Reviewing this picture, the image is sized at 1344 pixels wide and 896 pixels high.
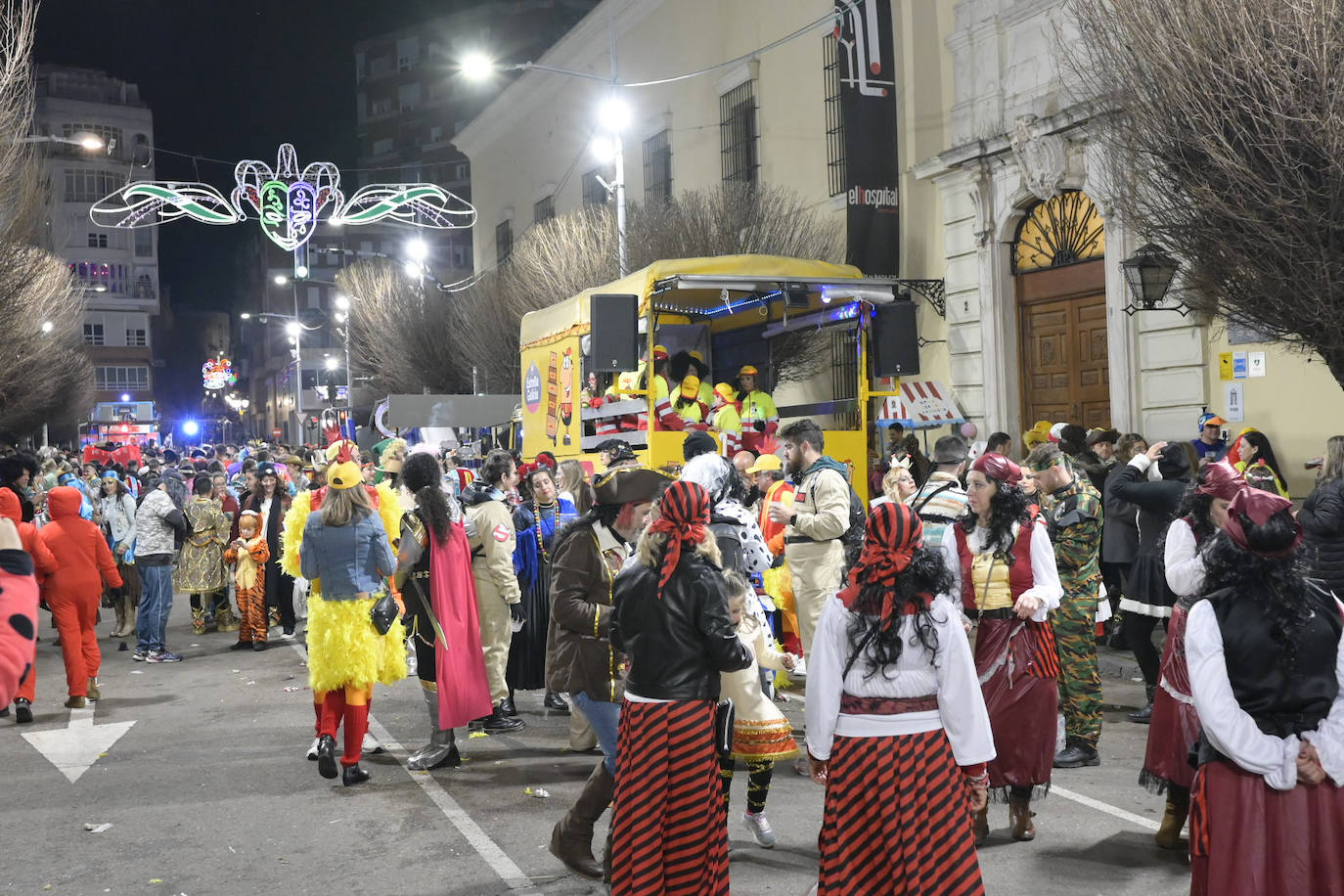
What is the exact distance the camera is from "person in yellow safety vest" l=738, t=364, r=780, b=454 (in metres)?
13.6

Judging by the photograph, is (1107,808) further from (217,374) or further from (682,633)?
(217,374)

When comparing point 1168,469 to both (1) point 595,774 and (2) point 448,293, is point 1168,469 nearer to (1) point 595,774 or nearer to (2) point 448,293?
(1) point 595,774

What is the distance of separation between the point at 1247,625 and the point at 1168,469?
4245mm

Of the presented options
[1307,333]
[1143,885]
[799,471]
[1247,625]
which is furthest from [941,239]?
[1247,625]

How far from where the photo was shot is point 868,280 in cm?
1341

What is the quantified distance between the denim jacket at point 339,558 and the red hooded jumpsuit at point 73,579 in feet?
11.6

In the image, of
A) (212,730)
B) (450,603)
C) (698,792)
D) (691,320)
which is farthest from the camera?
(691,320)

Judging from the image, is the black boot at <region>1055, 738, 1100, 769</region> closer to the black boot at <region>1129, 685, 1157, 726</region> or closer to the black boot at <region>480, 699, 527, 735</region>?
the black boot at <region>1129, 685, 1157, 726</region>

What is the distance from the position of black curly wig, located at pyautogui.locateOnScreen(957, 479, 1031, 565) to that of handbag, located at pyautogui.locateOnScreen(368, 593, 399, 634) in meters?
3.55

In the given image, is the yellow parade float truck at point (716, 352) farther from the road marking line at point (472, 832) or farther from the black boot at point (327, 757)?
the black boot at point (327, 757)

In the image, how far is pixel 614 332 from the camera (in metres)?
12.3

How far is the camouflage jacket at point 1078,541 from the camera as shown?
23.6ft

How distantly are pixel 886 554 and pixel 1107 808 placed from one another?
330cm

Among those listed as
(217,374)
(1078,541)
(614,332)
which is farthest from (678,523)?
(217,374)
